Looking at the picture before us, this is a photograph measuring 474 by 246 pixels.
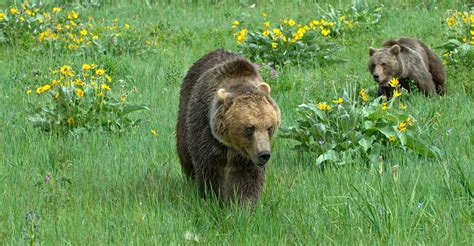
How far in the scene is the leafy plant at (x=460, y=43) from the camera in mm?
9197

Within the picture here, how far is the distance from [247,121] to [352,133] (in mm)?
1702

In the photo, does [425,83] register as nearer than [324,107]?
No

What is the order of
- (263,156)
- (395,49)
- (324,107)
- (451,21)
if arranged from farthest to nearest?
(451,21) < (395,49) < (324,107) < (263,156)

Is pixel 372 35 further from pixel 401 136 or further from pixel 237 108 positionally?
pixel 237 108

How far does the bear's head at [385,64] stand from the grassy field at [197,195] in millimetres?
329

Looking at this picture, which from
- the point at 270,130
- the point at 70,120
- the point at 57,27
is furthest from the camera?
the point at 57,27

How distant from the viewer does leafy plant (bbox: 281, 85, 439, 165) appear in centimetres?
602

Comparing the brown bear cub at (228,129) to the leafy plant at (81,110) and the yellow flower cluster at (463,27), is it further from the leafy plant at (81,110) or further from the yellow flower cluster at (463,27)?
the yellow flower cluster at (463,27)

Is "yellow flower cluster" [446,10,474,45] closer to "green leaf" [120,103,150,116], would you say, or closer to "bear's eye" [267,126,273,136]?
"green leaf" [120,103,150,116]

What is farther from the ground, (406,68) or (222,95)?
(222,95)

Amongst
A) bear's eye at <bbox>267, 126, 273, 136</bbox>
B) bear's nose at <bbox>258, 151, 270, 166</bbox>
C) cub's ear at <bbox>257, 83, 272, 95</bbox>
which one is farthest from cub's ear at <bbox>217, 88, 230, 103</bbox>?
bear's nose at <bbox>258, 151, 270, 166</bbox>

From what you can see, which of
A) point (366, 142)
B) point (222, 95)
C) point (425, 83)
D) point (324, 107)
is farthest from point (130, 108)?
point (425, 83)

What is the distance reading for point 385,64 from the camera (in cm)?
911

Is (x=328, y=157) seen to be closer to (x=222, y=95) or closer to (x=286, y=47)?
(x=222, y=95)
